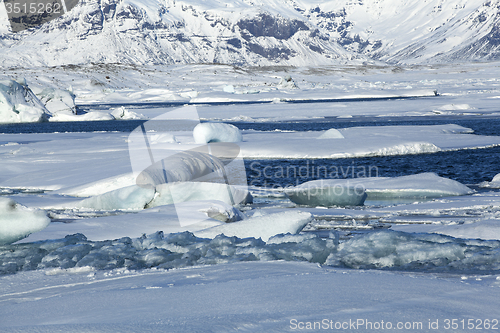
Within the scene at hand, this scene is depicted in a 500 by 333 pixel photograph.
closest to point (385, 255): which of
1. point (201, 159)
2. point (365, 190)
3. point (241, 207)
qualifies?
point (241, 207)

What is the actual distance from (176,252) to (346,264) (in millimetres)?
1424

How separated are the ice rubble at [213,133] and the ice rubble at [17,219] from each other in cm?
918

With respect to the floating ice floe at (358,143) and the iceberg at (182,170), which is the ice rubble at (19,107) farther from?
the iceberg at (182,170)

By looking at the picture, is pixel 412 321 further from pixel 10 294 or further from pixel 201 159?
pixel 201 159

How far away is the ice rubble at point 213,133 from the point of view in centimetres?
1358

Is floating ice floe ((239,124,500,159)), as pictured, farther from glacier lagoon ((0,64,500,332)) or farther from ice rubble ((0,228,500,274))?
ice rubble ((0,228,500,274))

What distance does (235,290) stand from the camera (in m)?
2.86

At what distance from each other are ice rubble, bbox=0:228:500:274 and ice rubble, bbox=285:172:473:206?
293 centimetres

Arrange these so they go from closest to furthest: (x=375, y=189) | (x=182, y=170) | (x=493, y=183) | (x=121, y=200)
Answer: (x=121, y=200) → (x=375, y=189) → (x=182, y=170) → (x=493, y=183)

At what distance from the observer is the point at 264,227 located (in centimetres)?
505

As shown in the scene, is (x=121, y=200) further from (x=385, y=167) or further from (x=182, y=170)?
(x=385, y=167)

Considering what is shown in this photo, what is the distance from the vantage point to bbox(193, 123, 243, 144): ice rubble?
44.5ft

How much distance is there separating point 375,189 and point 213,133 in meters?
6.40

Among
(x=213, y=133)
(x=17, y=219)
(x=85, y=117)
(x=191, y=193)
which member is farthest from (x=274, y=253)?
(x=85, y=117)
